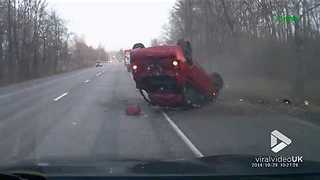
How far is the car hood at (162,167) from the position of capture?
5168mm

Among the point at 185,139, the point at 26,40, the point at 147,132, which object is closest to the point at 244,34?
the point at 26,40

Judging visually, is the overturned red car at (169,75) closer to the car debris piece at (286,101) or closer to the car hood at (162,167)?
the car debris piece at (286,101)

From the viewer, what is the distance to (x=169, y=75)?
70.2 feet

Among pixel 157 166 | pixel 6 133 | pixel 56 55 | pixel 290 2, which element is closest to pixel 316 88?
pixel 290 2

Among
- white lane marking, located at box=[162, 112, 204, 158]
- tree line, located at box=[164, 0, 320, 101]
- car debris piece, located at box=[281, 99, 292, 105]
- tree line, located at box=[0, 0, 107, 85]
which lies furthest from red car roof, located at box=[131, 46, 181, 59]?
tree line, located at box=[0, 0, 107, 85]

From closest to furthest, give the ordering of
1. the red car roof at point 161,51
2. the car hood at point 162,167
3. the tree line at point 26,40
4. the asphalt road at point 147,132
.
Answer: the car hood at point 162,167
the asphalt road at point 147,132
the red car roof at point 161,51
the tree line at point 26,40

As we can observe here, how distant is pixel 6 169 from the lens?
5605 mm

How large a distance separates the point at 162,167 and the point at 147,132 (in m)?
9.80

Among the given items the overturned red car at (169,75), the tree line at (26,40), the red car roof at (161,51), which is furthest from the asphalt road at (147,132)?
the tree line at (26,40)

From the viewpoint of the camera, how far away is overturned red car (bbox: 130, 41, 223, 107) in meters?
21.3

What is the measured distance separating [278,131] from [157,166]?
1030cm

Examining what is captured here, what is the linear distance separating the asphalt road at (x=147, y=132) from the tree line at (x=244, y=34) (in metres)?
20.5

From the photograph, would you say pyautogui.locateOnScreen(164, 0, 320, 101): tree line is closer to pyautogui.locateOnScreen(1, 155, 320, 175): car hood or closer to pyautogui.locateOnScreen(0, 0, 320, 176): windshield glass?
pyautogui.locateOnScreen(0, 0, 320, 176): windshield glass

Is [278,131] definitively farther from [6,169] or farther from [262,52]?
[262,52]
